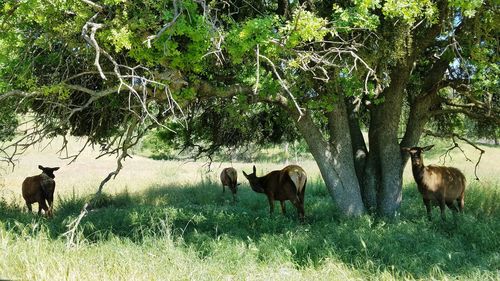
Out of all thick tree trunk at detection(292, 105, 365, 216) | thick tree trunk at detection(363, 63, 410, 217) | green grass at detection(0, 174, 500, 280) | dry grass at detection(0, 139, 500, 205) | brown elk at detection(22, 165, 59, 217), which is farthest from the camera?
dry grass at detection(0, 139, 500, 205)

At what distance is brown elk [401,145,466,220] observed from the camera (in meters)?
11.5

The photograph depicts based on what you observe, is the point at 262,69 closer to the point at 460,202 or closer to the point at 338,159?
the point at 338,159

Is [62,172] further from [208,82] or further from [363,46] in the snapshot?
[363,46]

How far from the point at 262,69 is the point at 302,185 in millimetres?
4342

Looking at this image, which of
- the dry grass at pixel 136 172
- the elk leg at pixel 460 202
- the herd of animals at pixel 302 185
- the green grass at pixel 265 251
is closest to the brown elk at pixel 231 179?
the dry grass at pixel 136 172

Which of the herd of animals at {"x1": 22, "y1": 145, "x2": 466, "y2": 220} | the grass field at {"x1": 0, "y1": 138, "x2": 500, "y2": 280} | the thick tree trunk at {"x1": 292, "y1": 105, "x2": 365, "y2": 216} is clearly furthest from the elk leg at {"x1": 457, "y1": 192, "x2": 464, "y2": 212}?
the thick tree trunk at {"x1": 292, "y1": 105, "x2": 365, "y2": 216}

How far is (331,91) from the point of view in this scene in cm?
1012

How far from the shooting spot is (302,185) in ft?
41.7

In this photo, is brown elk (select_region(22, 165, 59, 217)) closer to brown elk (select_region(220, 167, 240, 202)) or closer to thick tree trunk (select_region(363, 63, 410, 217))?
brown elk (select_region(220, 167, 240, 202))

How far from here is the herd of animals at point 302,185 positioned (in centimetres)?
1166

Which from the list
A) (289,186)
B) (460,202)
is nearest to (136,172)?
(289,186)

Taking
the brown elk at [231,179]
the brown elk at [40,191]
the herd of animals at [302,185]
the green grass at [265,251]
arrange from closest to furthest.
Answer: the green grass at [265,251]
the herd of animals at [302,185]
the brown elk at [40,191]
the brown elk at [231,179]

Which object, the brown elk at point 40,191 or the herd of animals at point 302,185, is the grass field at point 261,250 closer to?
the herd of animals at point 302,185

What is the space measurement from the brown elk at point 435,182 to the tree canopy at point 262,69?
415 millimetres
